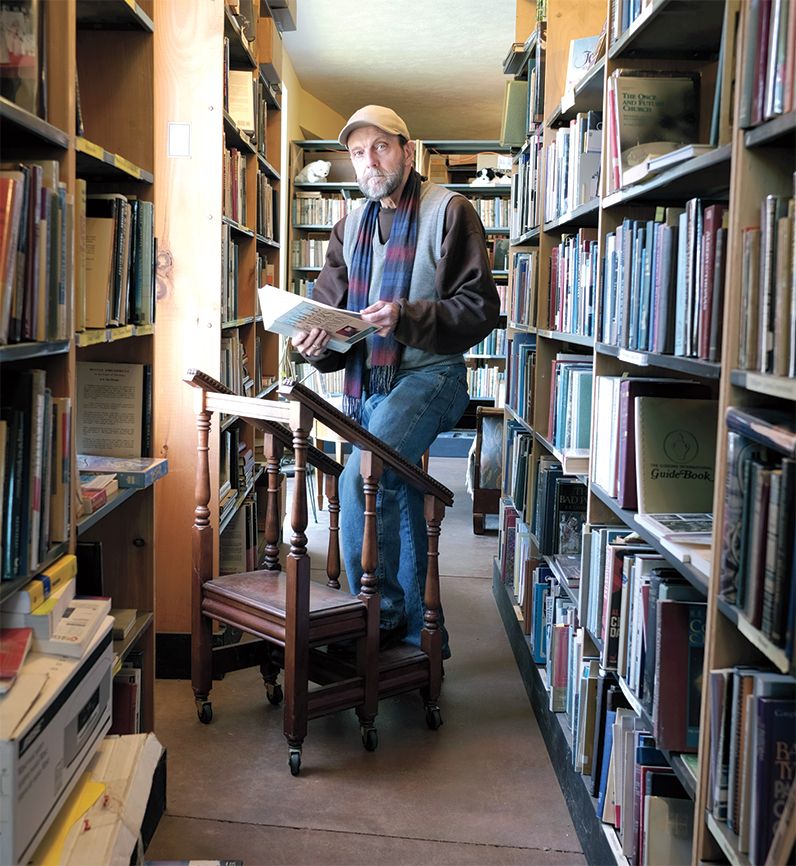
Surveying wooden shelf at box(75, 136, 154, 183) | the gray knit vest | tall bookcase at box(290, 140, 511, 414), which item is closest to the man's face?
the gray knit vest

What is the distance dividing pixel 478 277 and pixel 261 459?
1.92 metres

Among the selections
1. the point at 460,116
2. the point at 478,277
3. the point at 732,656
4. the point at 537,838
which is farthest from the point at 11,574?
the point at 460,116

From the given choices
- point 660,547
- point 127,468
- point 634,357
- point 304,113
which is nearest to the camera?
point 660,547

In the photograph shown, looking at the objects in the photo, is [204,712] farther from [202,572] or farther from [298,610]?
[298,610]

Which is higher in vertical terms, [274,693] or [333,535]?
[333,535]

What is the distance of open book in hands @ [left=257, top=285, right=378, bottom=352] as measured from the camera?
95.7 inches

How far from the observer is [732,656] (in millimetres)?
1372

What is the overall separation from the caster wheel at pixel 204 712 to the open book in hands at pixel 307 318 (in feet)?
3.40

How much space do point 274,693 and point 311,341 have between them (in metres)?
1.02

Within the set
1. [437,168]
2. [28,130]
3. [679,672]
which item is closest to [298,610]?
[679,672]

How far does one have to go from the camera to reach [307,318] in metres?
2.54

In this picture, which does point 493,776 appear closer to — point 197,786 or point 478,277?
point 197,786

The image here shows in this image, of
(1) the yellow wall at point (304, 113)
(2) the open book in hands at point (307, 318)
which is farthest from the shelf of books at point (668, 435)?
(1) the yellow wall at point (304, 113)

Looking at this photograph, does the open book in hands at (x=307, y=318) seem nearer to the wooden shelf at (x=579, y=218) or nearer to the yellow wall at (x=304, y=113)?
the wooden shelf at (x=579, y=218)
